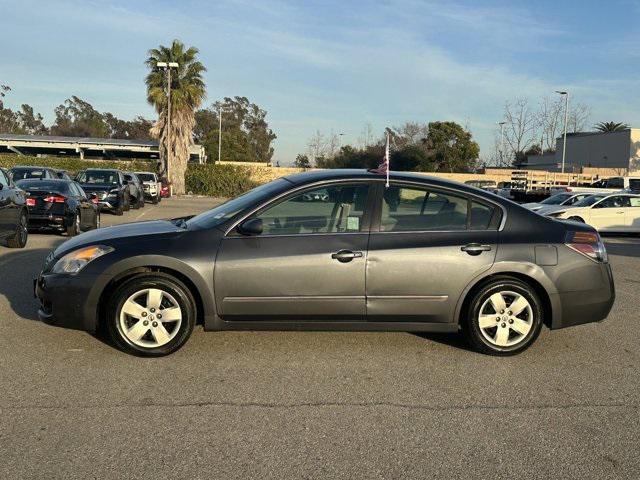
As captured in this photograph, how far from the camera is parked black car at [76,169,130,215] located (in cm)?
2059

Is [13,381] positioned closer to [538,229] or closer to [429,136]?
[538,229]

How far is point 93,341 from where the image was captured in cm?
541

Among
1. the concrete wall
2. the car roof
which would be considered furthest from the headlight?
the concrete wall

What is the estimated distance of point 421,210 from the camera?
214 inches

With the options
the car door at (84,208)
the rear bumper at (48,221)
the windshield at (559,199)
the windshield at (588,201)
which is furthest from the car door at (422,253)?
the windshield at (559,199)

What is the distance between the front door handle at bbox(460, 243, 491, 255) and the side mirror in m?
1.76

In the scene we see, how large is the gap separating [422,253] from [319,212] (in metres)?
0.96

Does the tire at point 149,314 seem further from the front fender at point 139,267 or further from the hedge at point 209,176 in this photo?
the hedge at point 209,176

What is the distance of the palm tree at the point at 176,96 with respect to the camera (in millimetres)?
41906

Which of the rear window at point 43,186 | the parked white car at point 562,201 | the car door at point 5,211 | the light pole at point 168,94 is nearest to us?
the car door at point 5,211

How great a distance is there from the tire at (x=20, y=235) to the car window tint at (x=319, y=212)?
7470 mm

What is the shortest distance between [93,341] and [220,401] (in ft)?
5.95

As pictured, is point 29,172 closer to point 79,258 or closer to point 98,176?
point 98,176

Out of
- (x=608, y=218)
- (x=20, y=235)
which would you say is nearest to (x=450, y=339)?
(x=20, y=235)
